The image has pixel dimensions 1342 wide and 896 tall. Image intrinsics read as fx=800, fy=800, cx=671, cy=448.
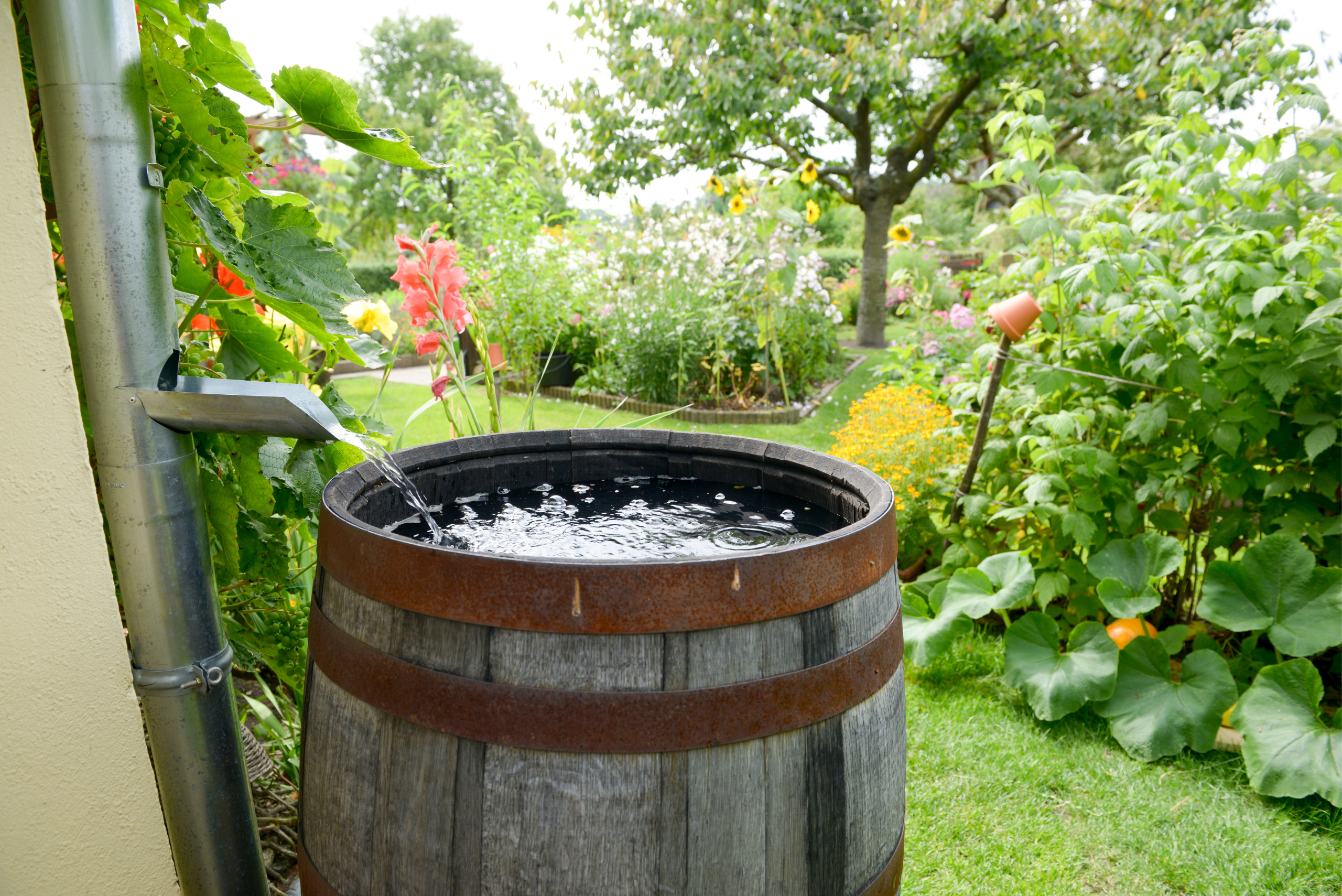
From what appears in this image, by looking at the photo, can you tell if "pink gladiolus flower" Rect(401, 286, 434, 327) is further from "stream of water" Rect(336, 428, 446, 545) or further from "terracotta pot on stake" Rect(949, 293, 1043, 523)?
→ "terracotta pot on stake" Rect(949, 293, 1043, 523)

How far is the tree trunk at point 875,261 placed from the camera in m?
9.45

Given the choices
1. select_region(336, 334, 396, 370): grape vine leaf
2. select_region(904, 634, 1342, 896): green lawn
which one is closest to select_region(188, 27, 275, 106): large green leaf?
select_region(336, 334, 396, 370): grape vine leaf

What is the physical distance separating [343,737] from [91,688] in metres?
0.34

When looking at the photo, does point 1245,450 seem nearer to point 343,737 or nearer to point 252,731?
point 343,737

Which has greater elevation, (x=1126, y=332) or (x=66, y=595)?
(x=1126, y=332)

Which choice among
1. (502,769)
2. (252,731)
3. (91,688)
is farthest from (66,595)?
(252,731)

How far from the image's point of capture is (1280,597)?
6.93ft

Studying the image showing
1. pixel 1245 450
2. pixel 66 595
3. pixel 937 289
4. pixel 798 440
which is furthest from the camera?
pixel 937 289

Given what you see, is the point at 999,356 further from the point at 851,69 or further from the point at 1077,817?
the point at 851,69

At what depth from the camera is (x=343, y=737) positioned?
91 centimetres

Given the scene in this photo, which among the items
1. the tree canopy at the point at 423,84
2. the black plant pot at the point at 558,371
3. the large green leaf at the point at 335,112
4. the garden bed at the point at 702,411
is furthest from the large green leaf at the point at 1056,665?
the tree canopy at the point at 423,84

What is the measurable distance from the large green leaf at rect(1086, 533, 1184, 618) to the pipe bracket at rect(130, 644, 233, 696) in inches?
85.7

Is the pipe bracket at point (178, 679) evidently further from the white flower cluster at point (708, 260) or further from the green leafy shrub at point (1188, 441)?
the white flower cluster at point (708, 260)

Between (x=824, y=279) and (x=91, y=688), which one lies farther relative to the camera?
(x=824, y=279)
